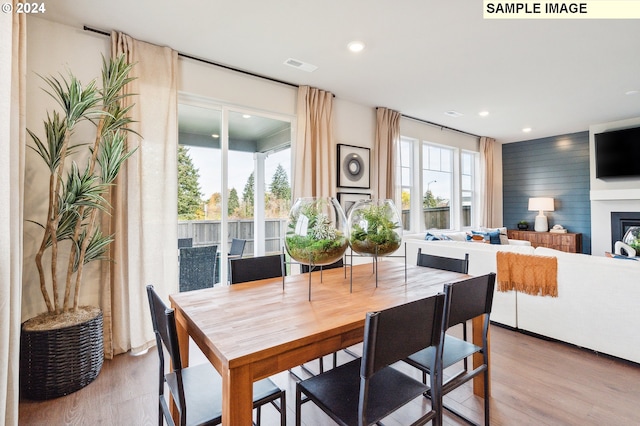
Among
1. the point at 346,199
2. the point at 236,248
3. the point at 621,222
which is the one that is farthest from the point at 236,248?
the point at 621,222

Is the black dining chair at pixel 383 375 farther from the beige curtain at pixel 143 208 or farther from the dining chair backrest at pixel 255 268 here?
the beige curtain at pixel 143 208

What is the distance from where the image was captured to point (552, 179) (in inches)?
246

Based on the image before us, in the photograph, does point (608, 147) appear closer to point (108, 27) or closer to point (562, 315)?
point (562, 315)

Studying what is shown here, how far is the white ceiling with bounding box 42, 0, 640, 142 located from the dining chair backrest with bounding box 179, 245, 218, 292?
1.93 m

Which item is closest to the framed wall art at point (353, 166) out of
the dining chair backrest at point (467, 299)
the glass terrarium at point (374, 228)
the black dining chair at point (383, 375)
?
the glass terrarium at point (374, 228)

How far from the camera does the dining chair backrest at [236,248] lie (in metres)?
3.41

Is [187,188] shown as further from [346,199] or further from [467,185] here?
[467,185]

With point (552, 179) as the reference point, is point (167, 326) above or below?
below

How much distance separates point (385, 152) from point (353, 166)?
0.59m

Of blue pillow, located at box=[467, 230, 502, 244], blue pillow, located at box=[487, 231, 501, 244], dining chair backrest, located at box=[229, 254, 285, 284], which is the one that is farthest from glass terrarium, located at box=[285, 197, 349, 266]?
blue pillow, located at box=[487, 231, 501, 244]

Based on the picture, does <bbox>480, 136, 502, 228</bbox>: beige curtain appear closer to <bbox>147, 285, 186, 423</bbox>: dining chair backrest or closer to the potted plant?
the potted plant

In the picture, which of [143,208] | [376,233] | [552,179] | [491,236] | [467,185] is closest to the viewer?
[376,233]

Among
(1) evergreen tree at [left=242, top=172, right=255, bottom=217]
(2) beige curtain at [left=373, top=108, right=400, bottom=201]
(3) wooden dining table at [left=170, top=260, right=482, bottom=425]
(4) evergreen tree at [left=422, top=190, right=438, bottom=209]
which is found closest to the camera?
(3) wooden dining table at [left=170, top=260, right=482, bottom=425]

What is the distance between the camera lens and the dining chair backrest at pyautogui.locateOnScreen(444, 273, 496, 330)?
4.45ft
